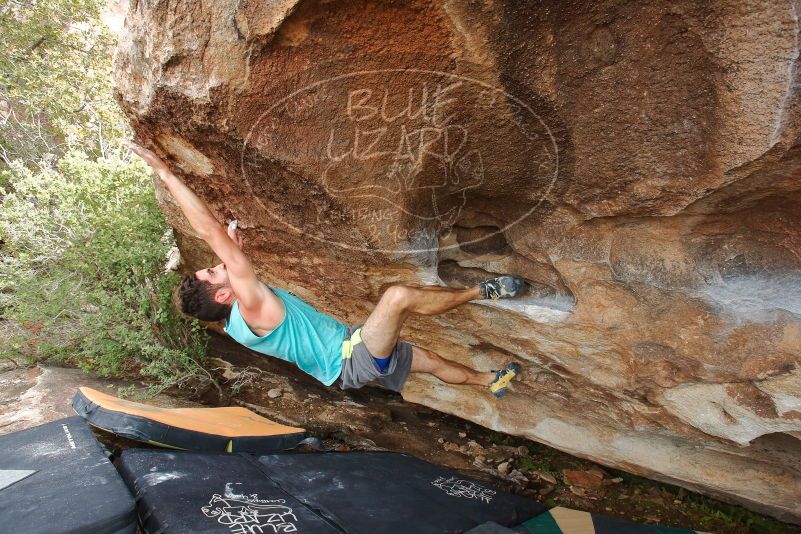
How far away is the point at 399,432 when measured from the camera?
4.05 metres

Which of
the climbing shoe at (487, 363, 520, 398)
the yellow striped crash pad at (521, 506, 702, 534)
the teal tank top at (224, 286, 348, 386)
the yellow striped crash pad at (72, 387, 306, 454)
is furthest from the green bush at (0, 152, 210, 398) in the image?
the yellow striped crash pad at (521, 506, 702, 534)

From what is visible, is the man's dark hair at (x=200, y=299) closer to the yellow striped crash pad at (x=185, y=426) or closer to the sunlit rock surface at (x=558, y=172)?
the sunlit rock surface at (x=558, y=172)

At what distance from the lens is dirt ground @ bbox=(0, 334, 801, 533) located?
3.35 metres

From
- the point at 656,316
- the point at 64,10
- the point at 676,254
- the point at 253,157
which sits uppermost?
the point at 64,10

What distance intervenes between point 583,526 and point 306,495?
1505mm

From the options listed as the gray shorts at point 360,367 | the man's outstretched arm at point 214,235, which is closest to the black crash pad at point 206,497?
the gray shorts at point 360,367

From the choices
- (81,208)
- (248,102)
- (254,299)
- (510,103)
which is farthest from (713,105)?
(81,208)

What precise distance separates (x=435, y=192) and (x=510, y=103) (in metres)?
0.65

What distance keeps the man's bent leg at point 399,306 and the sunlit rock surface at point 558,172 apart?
173mm

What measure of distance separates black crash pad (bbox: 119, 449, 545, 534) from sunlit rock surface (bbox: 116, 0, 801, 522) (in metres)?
0.88

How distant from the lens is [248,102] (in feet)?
6.88

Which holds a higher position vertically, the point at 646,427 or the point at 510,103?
the point at 510,103

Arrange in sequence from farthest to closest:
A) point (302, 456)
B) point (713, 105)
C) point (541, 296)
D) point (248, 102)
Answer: point (302, 456)
point (541, 296)
point (248, 102)
point (713, 105)

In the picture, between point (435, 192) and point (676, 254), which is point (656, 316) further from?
point (435, 192)
